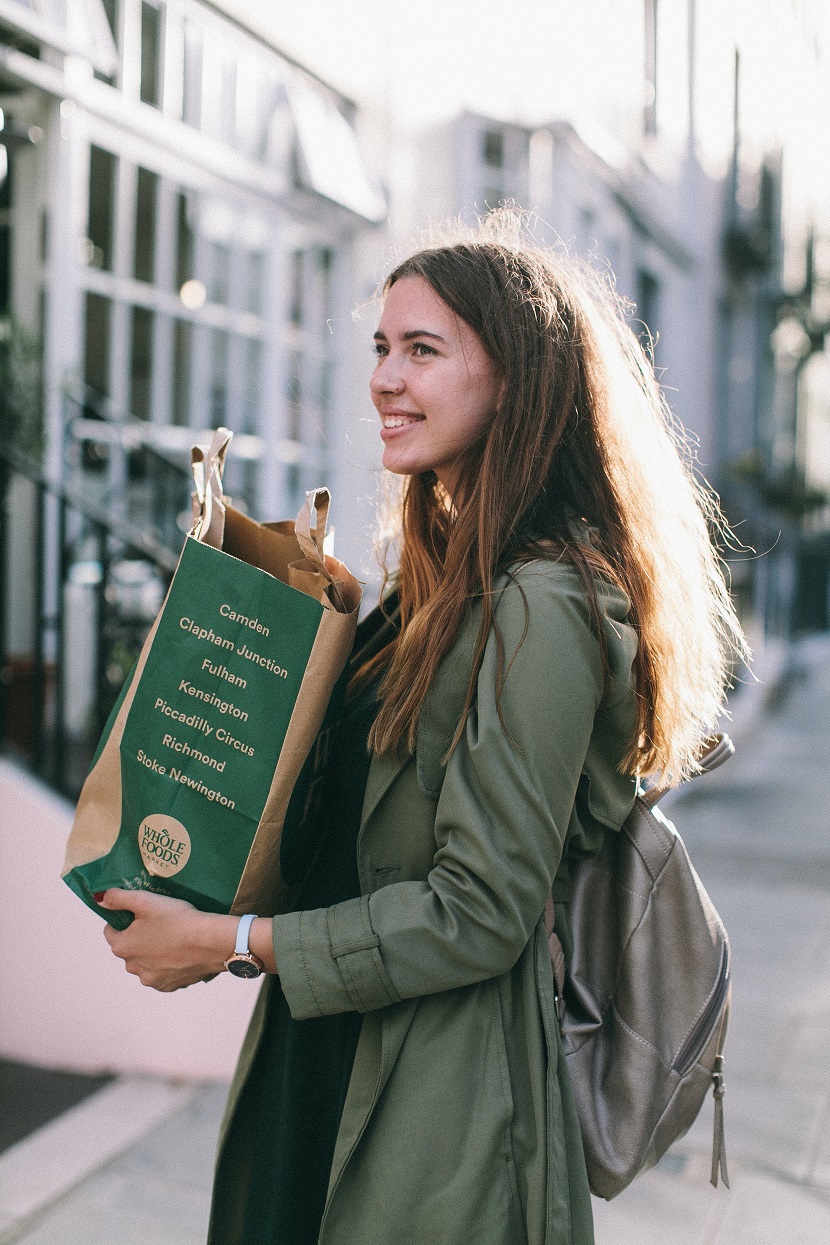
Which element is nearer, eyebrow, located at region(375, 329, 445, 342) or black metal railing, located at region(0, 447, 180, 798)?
eyebrow, located at region(375, 329, 445, 342)

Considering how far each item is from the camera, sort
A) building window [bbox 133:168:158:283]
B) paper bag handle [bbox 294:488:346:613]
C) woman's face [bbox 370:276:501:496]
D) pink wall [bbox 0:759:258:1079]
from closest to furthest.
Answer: paper bag handle [bbox 294:488:346:613]
woman's face [bbox 370:276:501:496]
pink wall [bbox 0:759:258:1079]
building window [bbox 133:168:158:283]

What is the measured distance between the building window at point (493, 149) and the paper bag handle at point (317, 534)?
21.9ft

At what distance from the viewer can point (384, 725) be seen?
62.5 inches

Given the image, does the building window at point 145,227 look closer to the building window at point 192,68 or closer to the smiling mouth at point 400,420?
the building window at point 192,68

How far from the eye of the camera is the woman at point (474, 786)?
147cm

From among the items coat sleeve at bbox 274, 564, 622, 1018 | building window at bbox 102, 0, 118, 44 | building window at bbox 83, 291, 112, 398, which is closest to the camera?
coat sleeve at bbox 274, 564, 622, 1018

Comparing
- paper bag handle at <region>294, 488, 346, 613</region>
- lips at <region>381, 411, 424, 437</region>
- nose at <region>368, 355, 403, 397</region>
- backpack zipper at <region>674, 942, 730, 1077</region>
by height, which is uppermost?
nose at <region>368, 355, 403, 397</region>

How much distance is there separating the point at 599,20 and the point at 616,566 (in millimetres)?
9439

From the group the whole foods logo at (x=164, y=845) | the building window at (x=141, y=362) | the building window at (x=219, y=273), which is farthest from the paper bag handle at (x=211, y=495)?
the building window at (x=219, y=273)

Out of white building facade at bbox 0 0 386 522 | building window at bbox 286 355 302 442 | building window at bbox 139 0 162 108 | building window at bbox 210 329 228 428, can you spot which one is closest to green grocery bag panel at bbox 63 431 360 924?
white building facade at bbox 0 0 386 522

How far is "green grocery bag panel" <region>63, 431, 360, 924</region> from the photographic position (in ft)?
5.14

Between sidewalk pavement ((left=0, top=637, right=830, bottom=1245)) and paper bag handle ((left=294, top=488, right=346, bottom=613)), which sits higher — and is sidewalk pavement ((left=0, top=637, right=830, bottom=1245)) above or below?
below

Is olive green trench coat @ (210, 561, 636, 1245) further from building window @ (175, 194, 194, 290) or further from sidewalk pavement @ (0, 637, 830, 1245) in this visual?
building window @ (175, 194, 194, 290)

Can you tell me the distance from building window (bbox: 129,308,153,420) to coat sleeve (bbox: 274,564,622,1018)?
4350mm
